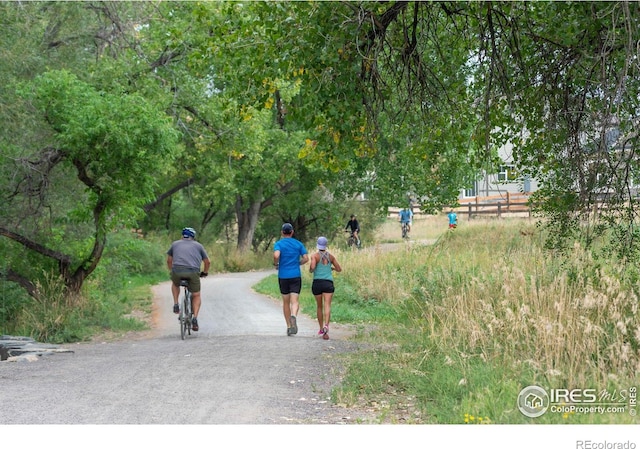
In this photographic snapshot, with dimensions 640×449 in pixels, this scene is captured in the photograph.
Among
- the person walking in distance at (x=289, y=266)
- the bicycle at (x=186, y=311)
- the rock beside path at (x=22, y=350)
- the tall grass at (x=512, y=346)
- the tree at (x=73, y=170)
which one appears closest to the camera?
the tall grass at (x=512, y=346)

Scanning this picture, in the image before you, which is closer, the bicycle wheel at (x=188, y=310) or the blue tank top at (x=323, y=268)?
the blue tank top at (x=323, y=268)

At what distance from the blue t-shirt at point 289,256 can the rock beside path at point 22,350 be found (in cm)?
364

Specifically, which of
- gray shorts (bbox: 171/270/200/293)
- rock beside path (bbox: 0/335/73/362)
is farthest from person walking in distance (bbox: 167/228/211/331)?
rock beside path (bbox: 0/335/73/362)

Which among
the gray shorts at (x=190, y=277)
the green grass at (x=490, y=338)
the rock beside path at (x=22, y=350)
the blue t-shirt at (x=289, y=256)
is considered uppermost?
the blue t-shirt at (x=289, y=256)

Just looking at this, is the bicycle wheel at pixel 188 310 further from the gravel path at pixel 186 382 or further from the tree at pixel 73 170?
the tree at pixel 73 170

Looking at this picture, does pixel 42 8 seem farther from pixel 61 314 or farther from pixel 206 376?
pixel 206 376

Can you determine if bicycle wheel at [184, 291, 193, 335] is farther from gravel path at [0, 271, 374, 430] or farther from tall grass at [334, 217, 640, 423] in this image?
tall grass at [334, 217, 640, 423]

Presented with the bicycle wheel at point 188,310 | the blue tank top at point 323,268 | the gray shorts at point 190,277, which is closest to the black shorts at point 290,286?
the blue tank top at point 323,268

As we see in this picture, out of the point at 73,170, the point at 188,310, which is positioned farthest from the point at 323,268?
the point at 73,170

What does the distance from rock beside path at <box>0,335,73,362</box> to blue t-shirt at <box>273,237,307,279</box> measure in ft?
12.0

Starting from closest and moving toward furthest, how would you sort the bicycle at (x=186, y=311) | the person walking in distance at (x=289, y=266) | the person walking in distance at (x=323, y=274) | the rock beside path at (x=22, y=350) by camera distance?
the rock beside path at (x=22, y=350) → the person walking in distance at (x=323, y=274) → the person walking in distance at (x=289, y=266) → the bicycle at (x=186, y=311)

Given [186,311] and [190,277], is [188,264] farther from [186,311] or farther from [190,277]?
[186,311]

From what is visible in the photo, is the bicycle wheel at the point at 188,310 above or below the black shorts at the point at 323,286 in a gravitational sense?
below

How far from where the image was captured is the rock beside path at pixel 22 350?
12883 millimetres
